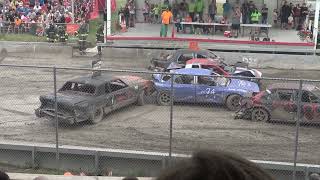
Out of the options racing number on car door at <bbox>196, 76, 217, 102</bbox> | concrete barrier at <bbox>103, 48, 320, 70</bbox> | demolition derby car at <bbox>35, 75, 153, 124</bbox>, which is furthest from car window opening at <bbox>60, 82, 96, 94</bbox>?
concrete barrier at <bbox>103, 48, 320, 70</bbox>

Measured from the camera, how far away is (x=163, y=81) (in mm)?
14383

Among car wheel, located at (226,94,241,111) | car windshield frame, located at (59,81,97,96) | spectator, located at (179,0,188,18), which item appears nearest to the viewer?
car wheel, located at (226,94,241,111)

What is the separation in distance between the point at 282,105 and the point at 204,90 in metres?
2.72

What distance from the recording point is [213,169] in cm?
140

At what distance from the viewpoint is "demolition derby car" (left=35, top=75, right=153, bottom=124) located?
1142cm

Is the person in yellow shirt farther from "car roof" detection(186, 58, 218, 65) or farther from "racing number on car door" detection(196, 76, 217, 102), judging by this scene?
"racing number on car door" detection(196, 76, 217, 102)

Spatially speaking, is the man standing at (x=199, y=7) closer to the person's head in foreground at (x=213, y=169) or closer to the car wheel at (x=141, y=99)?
the car wheel at (x=141, y=99)

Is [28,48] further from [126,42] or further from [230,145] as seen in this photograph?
[230,145]

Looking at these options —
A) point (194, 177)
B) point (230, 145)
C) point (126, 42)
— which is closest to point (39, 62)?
point (126, 42)

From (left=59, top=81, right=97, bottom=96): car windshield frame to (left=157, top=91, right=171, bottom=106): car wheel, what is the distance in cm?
167

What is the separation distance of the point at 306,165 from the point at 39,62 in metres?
19.0

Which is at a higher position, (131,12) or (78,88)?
(131,12)

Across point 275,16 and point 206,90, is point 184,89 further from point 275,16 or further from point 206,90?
point 275,16

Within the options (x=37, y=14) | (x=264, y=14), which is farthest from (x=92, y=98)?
(x=37, y=14)
